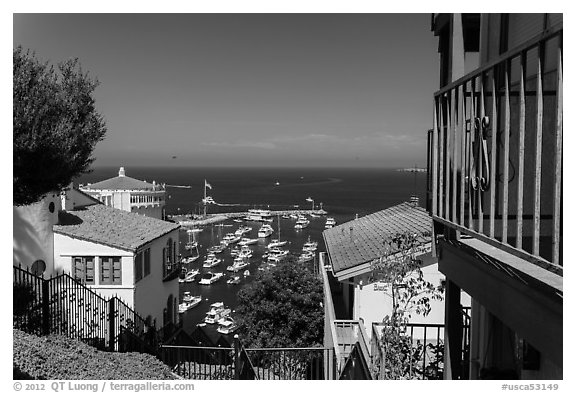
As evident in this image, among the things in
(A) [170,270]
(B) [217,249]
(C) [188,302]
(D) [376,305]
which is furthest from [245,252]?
(D) [376,305]

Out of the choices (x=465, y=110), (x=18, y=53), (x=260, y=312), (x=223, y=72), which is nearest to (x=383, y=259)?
(x=465, y=110)

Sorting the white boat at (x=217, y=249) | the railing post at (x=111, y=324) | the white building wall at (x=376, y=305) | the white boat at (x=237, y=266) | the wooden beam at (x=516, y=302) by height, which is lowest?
the white boat at (x=237, y=266)

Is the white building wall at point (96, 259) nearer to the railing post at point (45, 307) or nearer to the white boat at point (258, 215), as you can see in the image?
the railing post at point (45, 307)

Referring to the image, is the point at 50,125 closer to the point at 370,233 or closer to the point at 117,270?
the point at 370,233

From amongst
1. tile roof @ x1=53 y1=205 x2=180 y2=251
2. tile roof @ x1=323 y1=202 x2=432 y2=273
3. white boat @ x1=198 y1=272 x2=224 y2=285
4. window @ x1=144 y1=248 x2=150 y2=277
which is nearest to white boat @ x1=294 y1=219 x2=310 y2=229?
white boat @ x1=198 y1=272 x2=224 y2=285

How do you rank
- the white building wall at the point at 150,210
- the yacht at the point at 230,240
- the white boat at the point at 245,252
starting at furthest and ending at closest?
the yacht at the point at 230,240, the white boat at the point at 245,252, the white building wall at the point at 150,210

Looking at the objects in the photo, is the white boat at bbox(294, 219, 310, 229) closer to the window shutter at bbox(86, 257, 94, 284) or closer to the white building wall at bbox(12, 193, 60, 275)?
the window shutter at bbox(86, 257, 94, 284)

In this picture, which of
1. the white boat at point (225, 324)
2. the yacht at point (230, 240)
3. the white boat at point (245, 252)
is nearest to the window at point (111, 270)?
the white boat at point (225, 324)

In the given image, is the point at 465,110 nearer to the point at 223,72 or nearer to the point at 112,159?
the point at 223,72
